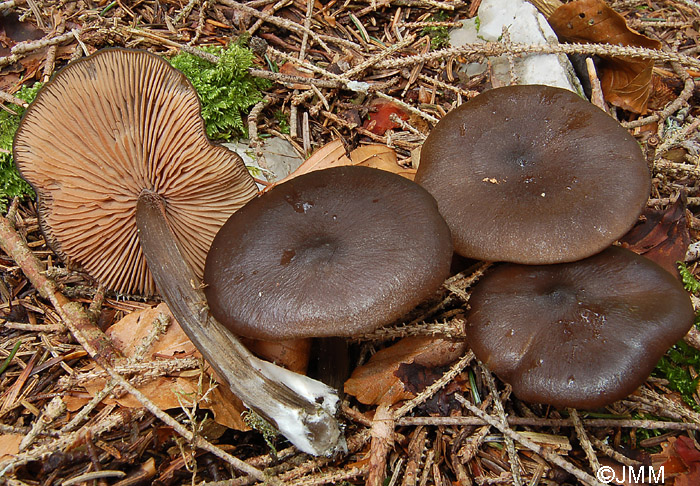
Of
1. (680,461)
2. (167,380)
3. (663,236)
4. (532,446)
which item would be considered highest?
(167,380)

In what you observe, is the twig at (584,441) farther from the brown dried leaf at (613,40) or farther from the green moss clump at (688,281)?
the brown dried leaf at (613,40)

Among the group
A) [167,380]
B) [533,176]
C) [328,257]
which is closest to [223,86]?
[328,257]

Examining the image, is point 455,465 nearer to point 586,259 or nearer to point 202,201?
point 586,259

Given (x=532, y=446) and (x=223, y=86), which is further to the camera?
(x=223, y=86)

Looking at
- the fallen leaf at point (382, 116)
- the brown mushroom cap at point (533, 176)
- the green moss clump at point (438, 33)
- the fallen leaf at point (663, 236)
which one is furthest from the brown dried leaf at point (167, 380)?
the green moss clump at point (438, 33)

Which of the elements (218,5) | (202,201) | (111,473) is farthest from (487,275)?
(218,5)

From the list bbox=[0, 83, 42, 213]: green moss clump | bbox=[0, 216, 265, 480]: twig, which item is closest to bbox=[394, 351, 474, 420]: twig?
bbox=[0, 216, 265, 480]: twig

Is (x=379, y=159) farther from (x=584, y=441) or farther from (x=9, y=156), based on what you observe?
(x=9, y=156)
